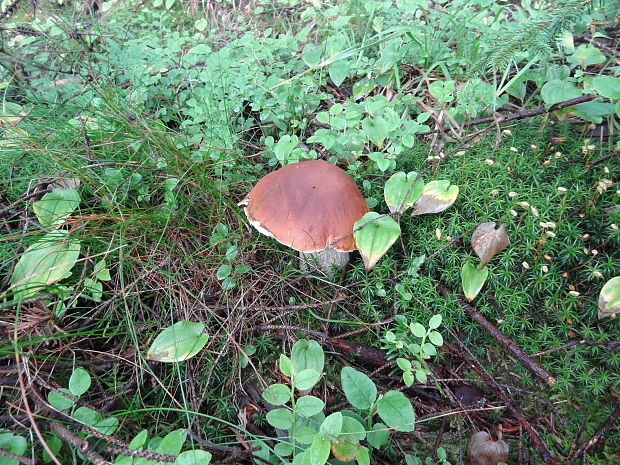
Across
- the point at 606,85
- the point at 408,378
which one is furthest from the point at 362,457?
the point at 606,85

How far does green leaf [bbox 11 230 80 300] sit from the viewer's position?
168cm

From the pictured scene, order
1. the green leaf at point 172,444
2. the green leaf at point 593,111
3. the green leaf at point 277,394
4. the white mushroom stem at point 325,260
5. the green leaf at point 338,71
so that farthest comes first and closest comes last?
the green leaf at point 338,71
the white mushroom stem at point 325,260
the green leaf at point 593,111
the green leaf at point 277,394
the green leaf at point 172,444

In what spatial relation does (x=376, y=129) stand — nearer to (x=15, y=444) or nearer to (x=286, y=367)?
(x=286, y=367)

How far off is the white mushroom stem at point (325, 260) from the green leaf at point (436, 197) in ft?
1.44

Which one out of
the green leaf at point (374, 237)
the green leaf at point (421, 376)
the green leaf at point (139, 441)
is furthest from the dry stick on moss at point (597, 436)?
the green leaf at point (139, 441)

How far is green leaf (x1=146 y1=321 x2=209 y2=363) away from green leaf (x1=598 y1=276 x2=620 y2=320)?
5.38ft

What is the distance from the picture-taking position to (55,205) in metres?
1.92

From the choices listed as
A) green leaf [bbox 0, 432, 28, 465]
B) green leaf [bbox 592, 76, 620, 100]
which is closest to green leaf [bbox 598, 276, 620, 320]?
green leaf [bbox 592, 76, 620, 100]

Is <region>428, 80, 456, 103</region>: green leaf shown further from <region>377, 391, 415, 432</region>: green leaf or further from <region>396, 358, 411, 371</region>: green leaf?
<region>377, 391, 415, 432</region>: green leaf

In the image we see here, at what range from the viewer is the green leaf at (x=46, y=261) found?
1.68m

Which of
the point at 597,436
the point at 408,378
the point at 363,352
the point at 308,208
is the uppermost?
the point at 308,208

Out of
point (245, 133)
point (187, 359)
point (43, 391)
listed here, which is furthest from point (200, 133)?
point (43, 391)

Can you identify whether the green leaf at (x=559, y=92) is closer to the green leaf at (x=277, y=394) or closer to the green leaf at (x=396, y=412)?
the green leaf at (x=396, y=412)

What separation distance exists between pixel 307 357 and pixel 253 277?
553mm
